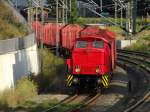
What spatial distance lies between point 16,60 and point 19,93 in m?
2.74

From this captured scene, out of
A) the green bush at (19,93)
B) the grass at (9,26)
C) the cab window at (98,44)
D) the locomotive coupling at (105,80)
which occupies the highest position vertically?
the grass at (9,26)

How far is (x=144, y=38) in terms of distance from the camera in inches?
2795

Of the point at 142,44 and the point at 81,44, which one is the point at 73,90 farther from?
the point at 142,44

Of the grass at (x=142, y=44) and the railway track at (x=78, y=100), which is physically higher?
the railway track at (x=78, y=100)

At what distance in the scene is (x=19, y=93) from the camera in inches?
958

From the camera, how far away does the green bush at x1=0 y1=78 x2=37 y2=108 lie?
2286 cm

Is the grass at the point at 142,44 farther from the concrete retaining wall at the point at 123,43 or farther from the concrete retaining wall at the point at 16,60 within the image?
the concrete retaining wall at the point at 16,60

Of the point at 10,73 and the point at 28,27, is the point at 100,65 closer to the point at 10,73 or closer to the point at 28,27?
the point at 10,73

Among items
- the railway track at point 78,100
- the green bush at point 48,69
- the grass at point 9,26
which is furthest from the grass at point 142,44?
the railway track at point 78,100

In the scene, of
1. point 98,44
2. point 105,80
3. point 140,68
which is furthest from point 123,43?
point 105,80

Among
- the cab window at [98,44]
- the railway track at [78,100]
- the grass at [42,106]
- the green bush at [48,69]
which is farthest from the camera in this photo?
the green bush at [48,69]

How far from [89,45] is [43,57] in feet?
32.0

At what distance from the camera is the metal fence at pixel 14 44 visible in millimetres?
24609

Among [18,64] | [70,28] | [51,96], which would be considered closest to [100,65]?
[51,96]
